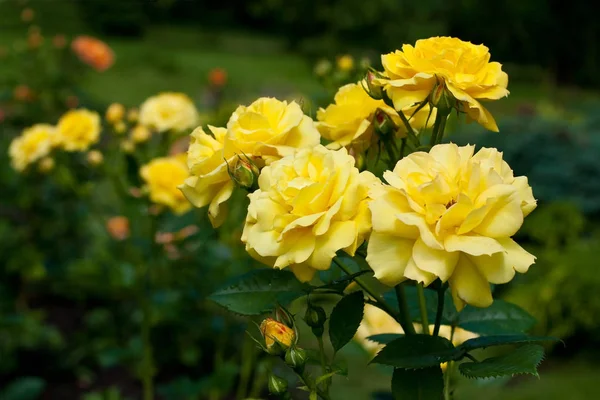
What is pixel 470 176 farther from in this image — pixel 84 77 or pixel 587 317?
pixel 84 77

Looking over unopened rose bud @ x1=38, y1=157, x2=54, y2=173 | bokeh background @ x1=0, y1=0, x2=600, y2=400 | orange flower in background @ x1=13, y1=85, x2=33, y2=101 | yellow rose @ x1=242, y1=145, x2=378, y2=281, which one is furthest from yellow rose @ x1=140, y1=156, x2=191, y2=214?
orange flower in background @ x1=13, y1=85, x2=33, y2=101

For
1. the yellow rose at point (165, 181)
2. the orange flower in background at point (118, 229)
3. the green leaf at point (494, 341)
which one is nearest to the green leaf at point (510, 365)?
the green leaf at point (494, 341)

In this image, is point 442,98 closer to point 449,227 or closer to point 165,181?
point 449,227

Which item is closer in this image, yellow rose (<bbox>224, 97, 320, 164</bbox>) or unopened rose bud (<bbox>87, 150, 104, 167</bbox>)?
yellow rose (<bbox>224, 97, 320, 164</bbox>)

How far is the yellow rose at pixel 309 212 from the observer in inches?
17.1

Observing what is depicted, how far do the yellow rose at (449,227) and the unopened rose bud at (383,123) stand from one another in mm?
120

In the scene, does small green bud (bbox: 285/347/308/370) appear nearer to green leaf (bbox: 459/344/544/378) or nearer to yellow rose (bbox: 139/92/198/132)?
green leaf (bbox: 459/344/544/378)

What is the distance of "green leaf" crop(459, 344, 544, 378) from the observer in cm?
44

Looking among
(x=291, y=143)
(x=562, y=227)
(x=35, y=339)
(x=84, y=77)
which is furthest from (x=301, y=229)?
(x=84, y=77)

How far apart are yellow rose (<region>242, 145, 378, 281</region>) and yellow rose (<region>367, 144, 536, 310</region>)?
0.02 metres

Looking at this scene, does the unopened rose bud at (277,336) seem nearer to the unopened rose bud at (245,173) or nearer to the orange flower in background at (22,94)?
the unopened rose bud at (245,173)

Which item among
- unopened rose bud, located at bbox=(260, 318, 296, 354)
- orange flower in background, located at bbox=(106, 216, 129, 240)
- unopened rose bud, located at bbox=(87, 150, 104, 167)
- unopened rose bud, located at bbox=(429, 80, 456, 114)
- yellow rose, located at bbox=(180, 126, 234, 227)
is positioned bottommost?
orange flower in background, located at bbox=(106, 216, 129, 240)

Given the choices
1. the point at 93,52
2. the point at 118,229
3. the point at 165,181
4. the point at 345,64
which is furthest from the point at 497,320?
the point at 93,52

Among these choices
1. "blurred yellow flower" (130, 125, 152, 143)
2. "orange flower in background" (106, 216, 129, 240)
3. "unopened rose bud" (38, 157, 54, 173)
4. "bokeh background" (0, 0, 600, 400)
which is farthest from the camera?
"orange flower in background" (106, 216, 129, 240)
